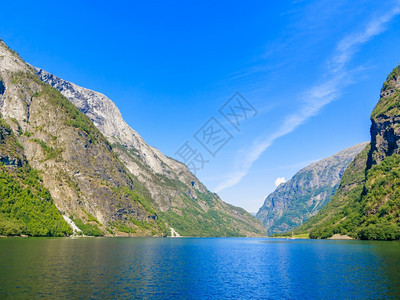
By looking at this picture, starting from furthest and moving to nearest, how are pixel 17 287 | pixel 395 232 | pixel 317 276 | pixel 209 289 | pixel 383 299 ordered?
1. pixel 395 232
2. pixel 317 276
3. pixel 209 289
4. pixel 17 287
5. pixel 383 299

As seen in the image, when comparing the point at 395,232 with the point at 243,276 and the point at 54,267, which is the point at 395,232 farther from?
the point at 54,267

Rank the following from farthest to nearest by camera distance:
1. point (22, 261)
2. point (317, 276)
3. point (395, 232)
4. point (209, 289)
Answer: point (395, 232) < point (22, 261) < point (317, 276) < point (209, 289)

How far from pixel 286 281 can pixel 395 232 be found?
5843 inches

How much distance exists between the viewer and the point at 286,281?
57.6m

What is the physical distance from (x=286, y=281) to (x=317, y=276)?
879 centimetres

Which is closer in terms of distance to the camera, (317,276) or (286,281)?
(286,281)

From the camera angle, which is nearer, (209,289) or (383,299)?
(383,299)

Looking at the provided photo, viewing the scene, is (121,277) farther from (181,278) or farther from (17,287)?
(17,287)

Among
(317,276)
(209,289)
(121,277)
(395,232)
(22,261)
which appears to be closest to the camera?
(209,289)

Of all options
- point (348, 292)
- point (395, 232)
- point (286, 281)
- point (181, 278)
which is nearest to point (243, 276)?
point (286, 281)

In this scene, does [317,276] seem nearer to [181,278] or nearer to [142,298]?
[181,278]

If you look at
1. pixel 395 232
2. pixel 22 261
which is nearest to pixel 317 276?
pixel 22 261

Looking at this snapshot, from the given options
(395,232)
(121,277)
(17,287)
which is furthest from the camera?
(395,232)

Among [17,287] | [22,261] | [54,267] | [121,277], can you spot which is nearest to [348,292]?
[121,277]
